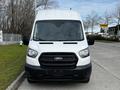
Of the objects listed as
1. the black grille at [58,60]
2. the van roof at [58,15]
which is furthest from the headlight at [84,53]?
the van roof at [58,15]

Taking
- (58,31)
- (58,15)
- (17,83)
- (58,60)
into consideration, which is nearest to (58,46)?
(58,60)

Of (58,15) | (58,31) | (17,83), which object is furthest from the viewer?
(58,15)

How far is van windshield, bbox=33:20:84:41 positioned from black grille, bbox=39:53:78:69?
1.15 meters

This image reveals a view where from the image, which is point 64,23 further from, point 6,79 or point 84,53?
point 6,79

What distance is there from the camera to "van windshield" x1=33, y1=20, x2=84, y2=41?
35.3 ft

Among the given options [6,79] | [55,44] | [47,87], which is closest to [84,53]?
[55,44]

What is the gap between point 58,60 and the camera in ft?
31.4

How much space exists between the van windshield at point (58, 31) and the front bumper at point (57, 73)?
1403 mm

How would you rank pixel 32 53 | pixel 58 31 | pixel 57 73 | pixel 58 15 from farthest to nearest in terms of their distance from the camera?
pixel 58 15 → pixel 58 31 → pixel 32 53 → pixel 57 73

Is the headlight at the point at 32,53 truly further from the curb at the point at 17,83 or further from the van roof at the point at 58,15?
the van roof at the point at 58,15

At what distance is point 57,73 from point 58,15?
269 centimetres

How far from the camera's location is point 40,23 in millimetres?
11227

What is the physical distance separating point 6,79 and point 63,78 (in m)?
2.08

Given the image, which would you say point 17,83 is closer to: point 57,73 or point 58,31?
point 57,73
